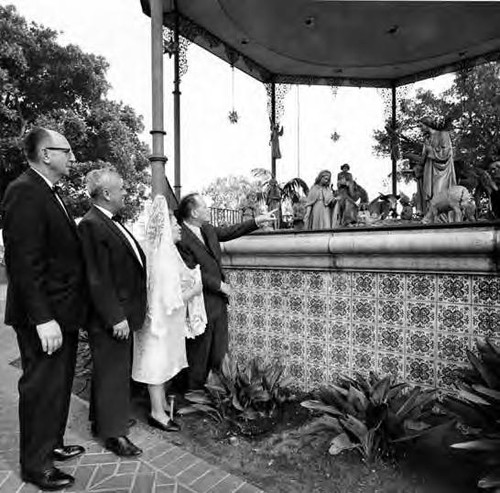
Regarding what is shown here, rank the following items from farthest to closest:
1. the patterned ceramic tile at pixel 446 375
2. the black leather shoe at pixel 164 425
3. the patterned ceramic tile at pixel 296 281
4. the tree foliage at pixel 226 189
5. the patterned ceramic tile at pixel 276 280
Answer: the tree foliage at pixel 226 189 < the patterned ceramic tile at pixel 276 280 < the patterned ceramic tile at pixel 296 281 < the black leather shoe at pixel 164 425 < the patterned ceramic tile at pixel 446 375

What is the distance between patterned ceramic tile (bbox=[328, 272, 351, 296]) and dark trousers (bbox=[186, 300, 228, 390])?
95 cm

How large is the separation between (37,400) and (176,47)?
710 centimetres

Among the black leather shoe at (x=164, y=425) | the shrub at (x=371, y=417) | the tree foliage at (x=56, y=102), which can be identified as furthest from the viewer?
the tree foliage at (x=56, y=102)

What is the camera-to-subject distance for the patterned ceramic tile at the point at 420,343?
9.75ft

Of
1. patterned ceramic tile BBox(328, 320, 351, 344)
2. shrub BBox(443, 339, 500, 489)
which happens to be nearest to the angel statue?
patterned ceramic tile BBox(328, 320, 351, 344)

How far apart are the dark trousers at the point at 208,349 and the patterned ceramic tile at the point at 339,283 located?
95 centimetres

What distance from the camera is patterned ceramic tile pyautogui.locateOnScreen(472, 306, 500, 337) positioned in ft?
8.87

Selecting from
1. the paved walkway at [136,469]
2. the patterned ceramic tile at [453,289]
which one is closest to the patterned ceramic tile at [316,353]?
the patterned ceramic tile at [453,289]

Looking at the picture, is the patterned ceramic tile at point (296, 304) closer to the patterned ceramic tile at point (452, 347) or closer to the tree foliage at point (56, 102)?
the patterned ceramic tile at point (452, 347)

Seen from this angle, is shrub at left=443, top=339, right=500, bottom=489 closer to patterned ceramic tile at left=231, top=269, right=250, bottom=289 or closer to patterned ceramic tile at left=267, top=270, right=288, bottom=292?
patterned ceramic tile at left=267, top=270, right=288, bottom=292

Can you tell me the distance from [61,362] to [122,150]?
56.0ft

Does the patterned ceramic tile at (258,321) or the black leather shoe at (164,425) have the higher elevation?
the patterned ceramic tile at (258,321)

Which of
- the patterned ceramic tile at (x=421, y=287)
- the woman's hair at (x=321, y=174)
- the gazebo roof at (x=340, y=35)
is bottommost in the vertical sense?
the patterned ceramic tile at (x=421, y=287)

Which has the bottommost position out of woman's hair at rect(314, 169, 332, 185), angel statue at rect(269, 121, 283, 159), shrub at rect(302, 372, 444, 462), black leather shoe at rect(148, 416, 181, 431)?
black leather shoe at rect(148, 416, 181, 431)
